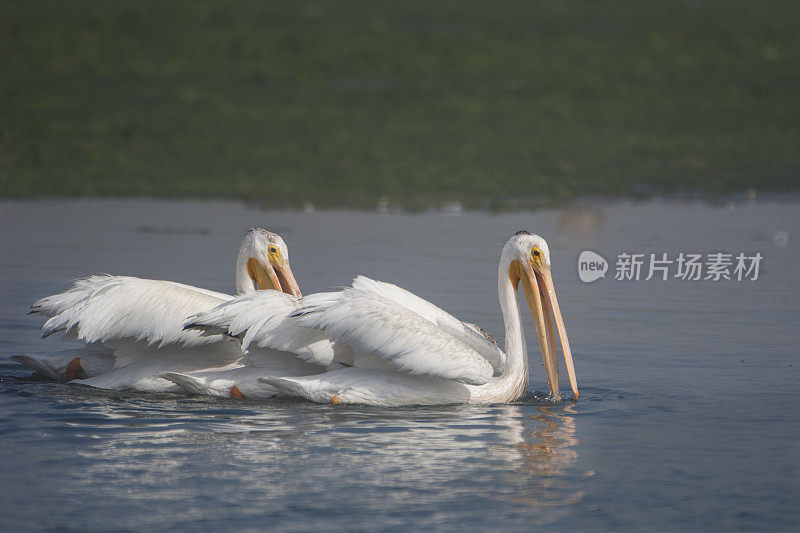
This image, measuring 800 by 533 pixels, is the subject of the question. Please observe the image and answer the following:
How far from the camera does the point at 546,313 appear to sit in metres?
6.59

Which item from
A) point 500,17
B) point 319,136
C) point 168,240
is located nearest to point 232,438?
point 168,240

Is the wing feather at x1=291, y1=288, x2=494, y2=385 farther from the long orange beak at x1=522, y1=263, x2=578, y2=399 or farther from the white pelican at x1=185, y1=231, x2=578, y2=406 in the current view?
the long orange beak at x1=522, y1=263, x2=578, y2=399

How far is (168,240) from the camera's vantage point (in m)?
11.7

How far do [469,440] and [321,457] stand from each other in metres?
0.71

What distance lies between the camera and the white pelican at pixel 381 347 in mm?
5773

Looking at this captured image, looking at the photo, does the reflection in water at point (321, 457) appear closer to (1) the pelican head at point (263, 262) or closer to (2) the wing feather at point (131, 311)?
(2) the wing feather at point (131, 311)

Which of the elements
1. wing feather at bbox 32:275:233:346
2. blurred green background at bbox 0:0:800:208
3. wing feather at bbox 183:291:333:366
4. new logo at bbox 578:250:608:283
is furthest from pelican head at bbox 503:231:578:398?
blurred green background at bbox 0:0:800:208

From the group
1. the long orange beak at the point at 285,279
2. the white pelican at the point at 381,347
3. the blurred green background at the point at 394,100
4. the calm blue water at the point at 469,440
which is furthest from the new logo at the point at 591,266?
the blurred green background at the point at 394,100

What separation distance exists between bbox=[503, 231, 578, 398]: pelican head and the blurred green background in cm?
809

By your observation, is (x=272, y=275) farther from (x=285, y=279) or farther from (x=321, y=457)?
(x=321, y=457)

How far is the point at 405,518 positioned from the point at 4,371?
128 inches

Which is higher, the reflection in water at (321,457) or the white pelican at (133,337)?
the white pelican at (133,337)

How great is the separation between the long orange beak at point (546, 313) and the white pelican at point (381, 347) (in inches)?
0.5

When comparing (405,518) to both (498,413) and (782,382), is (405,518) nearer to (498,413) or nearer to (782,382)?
(498,413)
